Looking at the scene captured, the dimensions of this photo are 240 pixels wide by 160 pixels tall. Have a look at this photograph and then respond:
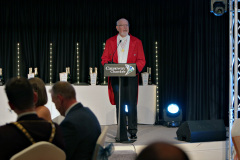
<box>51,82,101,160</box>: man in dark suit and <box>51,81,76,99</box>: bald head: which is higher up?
<box>51,81,76,99</box>: bald head

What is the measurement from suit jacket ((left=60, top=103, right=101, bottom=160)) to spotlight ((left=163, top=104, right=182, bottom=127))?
3935 millimetres

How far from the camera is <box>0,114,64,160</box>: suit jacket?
5.59ft

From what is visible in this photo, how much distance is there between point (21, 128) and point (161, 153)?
107 cm

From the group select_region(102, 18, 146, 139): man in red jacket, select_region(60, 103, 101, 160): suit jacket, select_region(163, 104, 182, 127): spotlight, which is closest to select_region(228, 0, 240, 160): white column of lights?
select_region(102, 18, 146, 139): man in red jacket

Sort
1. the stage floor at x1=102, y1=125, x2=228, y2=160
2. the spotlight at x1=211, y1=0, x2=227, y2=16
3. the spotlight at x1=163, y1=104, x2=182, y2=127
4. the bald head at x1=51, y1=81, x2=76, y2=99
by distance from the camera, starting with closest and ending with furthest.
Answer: the bald head at x1=51, y1=81, x2=76, y2=99 < the stage floor at x1=102, y1=125, x2=228, y2=160 < the spotlight at x1=211, y1=0, x2=227, y2=16 < the spotlight at x1=163, y1=104, x2=182, y2=127

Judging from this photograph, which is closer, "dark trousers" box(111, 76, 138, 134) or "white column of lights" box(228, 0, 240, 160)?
"white column of lights" box(228, 0, 240, 160)

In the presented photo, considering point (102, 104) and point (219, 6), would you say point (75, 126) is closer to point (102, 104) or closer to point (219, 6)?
point (219, 6)

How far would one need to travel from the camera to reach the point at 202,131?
4902mm

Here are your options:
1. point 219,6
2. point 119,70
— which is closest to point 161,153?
point 119,70

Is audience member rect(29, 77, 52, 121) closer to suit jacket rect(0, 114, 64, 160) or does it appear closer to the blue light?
suit jacket rect(0, 114, 64, 160)

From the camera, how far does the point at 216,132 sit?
496 centimetres

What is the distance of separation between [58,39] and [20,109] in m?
5.04

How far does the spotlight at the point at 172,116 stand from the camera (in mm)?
6207

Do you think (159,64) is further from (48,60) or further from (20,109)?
(20,109)
